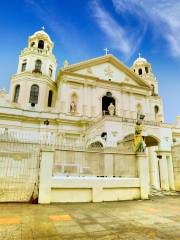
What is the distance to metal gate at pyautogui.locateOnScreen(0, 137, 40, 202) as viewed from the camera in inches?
340

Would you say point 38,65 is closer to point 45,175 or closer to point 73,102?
point 73,102

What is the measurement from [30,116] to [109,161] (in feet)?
48.8

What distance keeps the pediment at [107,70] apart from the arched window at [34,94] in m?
5.46

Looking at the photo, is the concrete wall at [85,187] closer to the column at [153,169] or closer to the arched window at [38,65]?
the column at [153,169]

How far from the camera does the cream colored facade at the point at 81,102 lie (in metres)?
17.2

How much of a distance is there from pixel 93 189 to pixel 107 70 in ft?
69.2

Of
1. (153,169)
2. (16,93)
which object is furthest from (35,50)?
(153,169)

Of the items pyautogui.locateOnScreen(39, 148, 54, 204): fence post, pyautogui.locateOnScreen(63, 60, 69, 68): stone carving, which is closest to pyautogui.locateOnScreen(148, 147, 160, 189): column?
pyautogui.locateOnScreen(39, 148, 54, 204): fence post

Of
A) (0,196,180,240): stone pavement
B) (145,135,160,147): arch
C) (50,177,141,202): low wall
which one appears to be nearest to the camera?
(0,196,180,240): stone pavement

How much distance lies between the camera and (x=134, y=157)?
1025 cm

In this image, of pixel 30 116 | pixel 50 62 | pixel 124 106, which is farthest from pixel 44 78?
pixel 124 106

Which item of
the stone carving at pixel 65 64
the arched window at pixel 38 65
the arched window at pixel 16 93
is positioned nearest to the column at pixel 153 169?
the stone carving at pixel 65 64

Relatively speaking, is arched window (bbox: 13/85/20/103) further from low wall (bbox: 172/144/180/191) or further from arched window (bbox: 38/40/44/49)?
low wall (bbox: 172/144/180/191)

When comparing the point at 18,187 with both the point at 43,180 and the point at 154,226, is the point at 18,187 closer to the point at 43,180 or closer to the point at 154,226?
the point at 43,180
